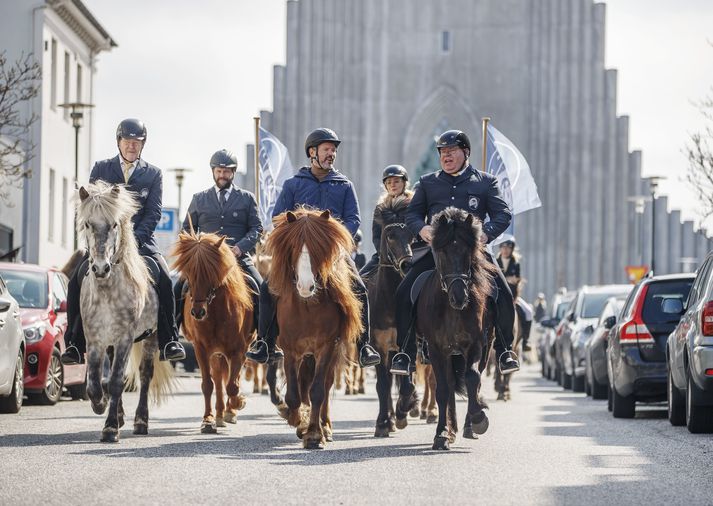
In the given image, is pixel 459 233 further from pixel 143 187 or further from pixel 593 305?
pixel 593 305

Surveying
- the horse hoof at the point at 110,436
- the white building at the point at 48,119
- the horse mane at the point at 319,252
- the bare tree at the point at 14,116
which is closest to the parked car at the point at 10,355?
the horse hoof at the point at 110,436

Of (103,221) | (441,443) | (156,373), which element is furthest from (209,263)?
(441,443)

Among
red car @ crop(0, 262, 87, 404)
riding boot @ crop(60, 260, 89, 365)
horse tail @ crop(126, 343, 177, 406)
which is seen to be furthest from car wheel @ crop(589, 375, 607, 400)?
riding boot @ crop(60, 260, 89, 365)

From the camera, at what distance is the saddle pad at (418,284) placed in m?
14.2

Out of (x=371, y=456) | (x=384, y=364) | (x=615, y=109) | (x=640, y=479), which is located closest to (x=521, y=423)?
(x=384, y=364)

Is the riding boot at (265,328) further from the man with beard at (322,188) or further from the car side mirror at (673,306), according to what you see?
the car side mirror at (673,306)

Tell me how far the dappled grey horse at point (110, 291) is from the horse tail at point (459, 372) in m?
2.86

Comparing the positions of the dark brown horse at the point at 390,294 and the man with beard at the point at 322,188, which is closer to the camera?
the man with beard at the point at 322,188

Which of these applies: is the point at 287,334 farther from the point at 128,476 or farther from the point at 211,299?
the point at 128,476

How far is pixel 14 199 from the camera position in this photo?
44.7 m

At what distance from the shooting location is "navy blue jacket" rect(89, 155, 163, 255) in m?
15.5

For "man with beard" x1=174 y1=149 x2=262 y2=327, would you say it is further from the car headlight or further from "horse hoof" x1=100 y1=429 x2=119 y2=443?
"horse hoof" x1=100 y1=429 x2=119 y2=443

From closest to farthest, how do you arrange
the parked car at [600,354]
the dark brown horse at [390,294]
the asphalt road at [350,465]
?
the asphalt road at [350,465]
the dark brown horse at [390,294]
the parked car at [600,354]

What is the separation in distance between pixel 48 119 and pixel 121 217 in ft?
111
